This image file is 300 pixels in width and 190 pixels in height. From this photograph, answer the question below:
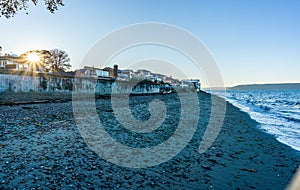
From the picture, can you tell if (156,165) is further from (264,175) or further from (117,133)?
(117,133)

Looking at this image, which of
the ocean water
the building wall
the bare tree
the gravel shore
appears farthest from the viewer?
the bare tree

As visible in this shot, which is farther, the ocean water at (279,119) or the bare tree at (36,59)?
the bare tree at (36,59)

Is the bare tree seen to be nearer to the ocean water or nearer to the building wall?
the building wall

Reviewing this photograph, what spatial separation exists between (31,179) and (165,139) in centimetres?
566

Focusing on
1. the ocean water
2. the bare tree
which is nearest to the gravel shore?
the ocean water

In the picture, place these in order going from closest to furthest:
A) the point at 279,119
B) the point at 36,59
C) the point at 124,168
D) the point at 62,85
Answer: the point at 124,168 < the point at 279,119 < the point at 62,85 < the point at 36,59

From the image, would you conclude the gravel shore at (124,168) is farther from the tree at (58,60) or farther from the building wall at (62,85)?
the tree at (58,60)

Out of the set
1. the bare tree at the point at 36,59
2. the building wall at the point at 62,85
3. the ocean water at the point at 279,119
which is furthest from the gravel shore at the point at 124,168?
the bare tree at the point at 36,59

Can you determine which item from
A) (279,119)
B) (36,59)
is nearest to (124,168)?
(279,119)

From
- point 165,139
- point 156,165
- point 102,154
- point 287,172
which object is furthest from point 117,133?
point 287,172

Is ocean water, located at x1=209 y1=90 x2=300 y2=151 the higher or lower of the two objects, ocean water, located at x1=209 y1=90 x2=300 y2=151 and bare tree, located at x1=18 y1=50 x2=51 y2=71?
the lower

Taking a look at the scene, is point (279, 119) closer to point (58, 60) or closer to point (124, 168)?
point (124, 168)

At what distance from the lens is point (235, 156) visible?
23.2 feet

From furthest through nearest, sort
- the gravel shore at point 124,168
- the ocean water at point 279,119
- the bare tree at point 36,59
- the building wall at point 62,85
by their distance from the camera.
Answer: the bare tree at point 36,59 < the building wall at point 62,85 < the ocean water at point 279,119 < the gravel shore at point 124,168
